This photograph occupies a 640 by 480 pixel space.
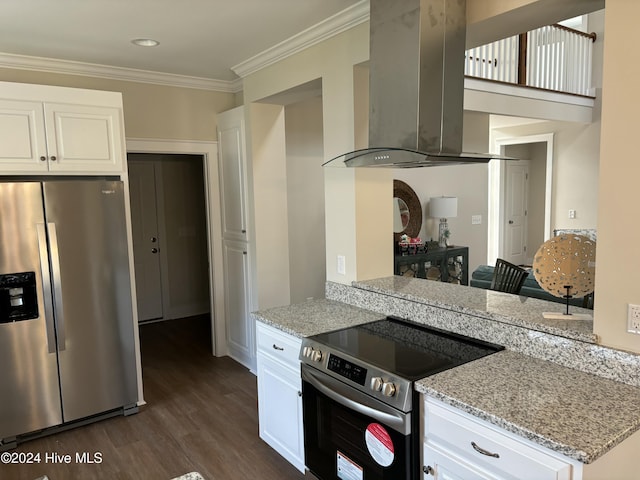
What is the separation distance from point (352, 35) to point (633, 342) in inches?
80.4

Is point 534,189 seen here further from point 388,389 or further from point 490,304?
point 388,389

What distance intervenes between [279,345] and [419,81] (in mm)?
1514

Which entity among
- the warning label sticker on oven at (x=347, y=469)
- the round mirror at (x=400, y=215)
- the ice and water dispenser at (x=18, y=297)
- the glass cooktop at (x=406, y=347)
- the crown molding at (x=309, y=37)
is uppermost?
the crown molding at (x=309, y=37)

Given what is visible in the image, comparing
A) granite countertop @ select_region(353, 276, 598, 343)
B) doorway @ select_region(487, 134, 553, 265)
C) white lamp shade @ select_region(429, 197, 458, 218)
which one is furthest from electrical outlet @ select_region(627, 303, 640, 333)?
doorway @ select_region(487, 134, 553, 265)

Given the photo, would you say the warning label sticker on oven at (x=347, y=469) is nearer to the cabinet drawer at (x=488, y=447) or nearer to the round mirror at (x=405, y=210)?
the cabinet drawer at (x=488, y=447)

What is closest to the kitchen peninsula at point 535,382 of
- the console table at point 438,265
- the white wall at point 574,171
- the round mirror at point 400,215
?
the console table at point 438,265

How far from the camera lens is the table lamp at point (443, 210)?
226 inches

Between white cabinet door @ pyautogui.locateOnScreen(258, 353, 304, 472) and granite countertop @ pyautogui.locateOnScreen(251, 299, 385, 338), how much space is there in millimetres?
224

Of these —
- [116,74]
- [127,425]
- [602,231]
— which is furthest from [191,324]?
[602,231]

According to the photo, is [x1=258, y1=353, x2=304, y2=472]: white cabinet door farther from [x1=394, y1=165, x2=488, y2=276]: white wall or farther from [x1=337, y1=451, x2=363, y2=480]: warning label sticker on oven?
[x1=394, y1=165, x2=488, y2=276]: white wall

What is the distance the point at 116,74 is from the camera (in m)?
3.77

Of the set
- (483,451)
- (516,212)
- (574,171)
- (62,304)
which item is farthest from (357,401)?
(516,212)

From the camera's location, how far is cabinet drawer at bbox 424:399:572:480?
139 centimetres

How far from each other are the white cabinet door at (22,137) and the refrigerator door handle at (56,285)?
433 millimetres
